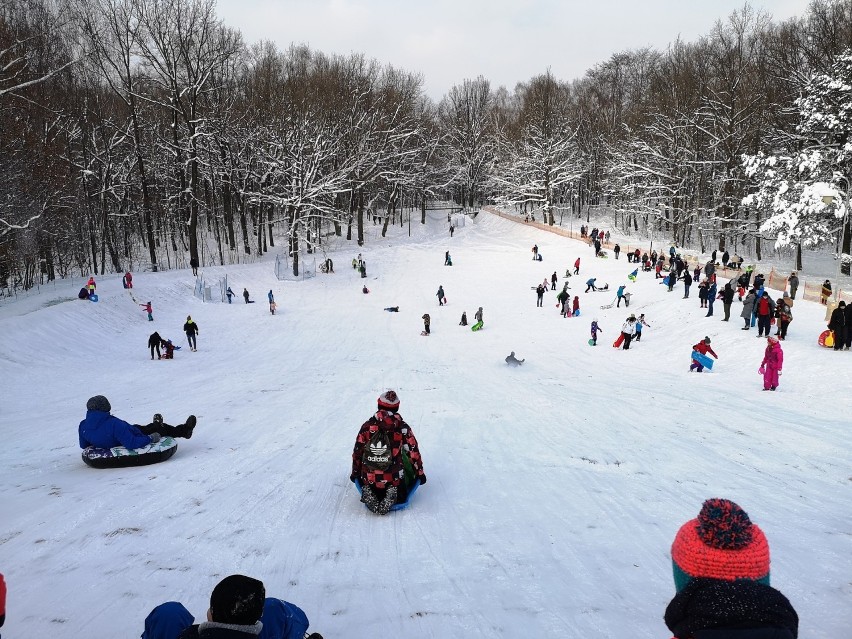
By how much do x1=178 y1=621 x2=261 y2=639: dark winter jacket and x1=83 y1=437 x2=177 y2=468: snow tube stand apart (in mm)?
6083

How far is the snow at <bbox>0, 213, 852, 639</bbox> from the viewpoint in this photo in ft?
14.4

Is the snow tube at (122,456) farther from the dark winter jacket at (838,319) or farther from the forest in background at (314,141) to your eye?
the dark winter jacket at (838,319)

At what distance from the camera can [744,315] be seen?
17.5 m

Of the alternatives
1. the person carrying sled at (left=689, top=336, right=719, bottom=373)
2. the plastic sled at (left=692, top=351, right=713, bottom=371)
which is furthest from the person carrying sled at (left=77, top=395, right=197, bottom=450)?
the plastic sled at (left=692, top=351, right=713, bottom=371)

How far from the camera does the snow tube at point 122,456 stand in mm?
7668

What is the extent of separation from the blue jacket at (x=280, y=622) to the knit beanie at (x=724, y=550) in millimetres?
2185

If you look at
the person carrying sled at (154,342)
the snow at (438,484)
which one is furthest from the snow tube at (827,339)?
the person carrying sled at (154,342)

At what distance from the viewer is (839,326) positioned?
13945 millimetres

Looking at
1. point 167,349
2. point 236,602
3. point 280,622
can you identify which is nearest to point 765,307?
point 280,622

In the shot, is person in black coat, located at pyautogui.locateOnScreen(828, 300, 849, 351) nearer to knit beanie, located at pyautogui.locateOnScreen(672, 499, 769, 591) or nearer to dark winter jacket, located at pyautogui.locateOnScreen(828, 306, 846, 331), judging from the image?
dark winter jacket, located at pyautogui.locateOnScreen(828, 306, 846, 331)

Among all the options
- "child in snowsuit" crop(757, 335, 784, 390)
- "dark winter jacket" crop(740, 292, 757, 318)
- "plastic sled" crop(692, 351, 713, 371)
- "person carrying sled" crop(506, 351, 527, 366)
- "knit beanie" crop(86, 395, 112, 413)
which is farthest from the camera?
"dark winter jacket" crop(740, 292, 757, 318)

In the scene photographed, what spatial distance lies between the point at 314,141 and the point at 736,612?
42346 mm

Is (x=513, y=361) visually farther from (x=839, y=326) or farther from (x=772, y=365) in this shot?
(x=839, y=326)

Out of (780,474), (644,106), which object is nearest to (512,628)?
(780,474)
